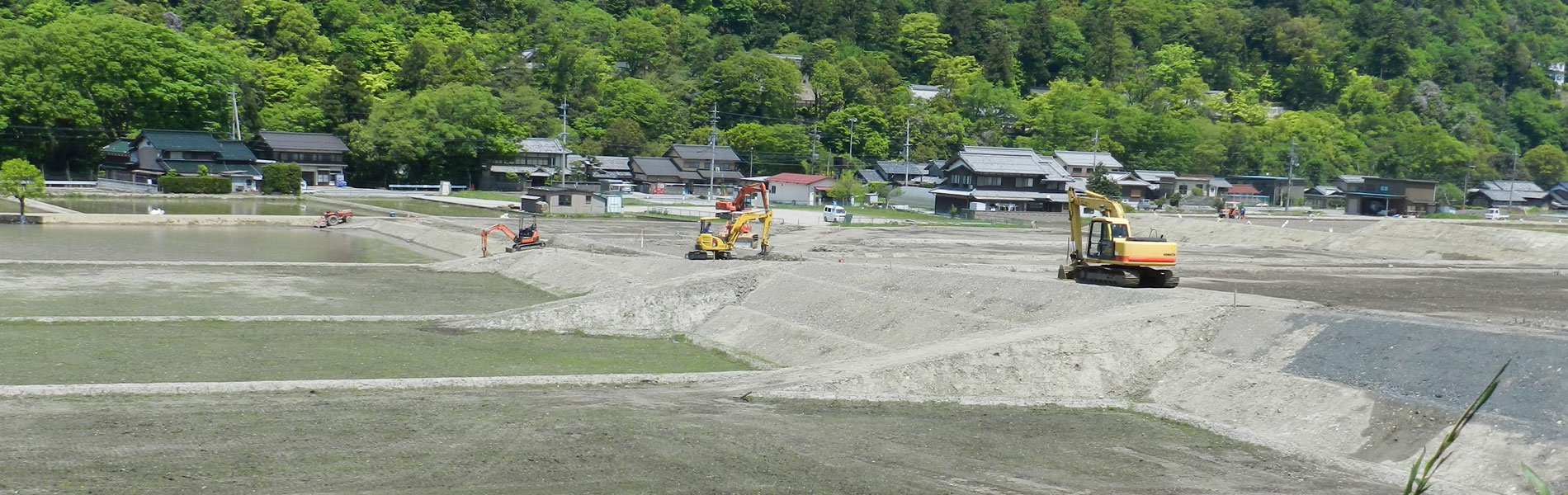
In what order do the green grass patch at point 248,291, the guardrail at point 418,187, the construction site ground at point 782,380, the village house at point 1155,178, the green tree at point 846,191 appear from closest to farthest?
the construction site ground at point 782,380 < the green grass patch at point 248,291 < the green tree at point 846,191 < the guardrail at point 418,187 < the village house at point 1155,178

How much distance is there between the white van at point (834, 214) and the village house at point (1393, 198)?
37.3m

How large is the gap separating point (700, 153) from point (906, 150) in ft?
51.6

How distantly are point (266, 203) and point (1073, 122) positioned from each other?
63.7 metres

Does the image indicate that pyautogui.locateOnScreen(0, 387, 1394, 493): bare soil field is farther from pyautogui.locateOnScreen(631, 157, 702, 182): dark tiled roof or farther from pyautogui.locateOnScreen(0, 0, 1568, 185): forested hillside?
pyautogui.locateOnScreen(631, 157, 702, 182): dark tiled roof

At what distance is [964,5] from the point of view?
431 feet

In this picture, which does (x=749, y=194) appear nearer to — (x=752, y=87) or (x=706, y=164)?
(x=706, y=164)

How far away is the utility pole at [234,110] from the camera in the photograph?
77.2 meters

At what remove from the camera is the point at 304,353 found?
19.6 meters

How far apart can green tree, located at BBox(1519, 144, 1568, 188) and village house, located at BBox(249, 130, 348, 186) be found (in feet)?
Answer: 317

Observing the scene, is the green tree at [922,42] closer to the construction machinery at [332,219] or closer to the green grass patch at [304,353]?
the construction machinery at [332,219]

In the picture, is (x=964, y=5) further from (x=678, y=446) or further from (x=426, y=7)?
(x=678, y=446)

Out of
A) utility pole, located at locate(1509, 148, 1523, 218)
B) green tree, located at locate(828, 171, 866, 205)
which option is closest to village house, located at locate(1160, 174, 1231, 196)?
utility pole, located at locate(1509, 148, 1523, 218)

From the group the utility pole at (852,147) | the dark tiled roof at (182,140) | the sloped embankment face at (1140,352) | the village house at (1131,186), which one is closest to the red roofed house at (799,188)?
the utility pole at (852,147)

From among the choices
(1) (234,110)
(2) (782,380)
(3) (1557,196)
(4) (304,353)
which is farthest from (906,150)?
(2) (782,380)
